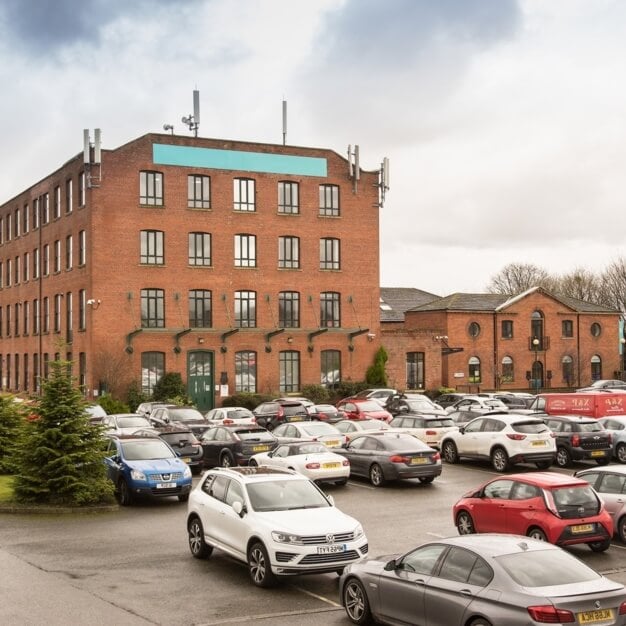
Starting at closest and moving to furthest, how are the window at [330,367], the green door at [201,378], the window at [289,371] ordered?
the green door at [201,378]
the window at [289,371]
the window at [330,367]

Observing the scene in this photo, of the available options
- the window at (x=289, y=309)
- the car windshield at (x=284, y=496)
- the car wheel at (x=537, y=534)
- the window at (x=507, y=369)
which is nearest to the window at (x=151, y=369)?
the window at (x=289, y=309)

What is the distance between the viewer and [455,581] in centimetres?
970

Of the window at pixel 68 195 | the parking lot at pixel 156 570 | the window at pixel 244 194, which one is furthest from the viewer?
the window at pixel 68 195

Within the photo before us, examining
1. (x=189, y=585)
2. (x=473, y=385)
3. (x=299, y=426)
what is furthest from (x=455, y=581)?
(x=473, y=385)

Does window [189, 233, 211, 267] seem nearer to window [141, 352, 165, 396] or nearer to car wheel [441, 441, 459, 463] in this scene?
window [141, 352, 165, 396]

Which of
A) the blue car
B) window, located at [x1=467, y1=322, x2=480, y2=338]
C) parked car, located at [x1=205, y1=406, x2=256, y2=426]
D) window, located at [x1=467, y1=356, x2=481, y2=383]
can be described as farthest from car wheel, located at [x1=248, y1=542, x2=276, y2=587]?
window, located at [x1=467, y1=322, x2=480, y2=338]

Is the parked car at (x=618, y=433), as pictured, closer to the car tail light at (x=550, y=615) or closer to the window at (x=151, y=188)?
the car tail light at (x=550, y=615)

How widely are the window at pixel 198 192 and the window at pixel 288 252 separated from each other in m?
4.91

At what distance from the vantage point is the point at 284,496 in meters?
14.0

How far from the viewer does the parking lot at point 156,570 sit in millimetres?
11844

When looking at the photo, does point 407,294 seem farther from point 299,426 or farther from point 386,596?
point 386,596

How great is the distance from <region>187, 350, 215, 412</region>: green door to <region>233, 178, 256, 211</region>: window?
870 centimetres

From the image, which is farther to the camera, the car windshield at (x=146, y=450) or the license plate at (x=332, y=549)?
the car windshield at (x=146, y=450)

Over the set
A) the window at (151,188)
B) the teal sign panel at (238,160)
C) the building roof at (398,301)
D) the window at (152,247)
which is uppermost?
the teal sign panel at (238,160)
